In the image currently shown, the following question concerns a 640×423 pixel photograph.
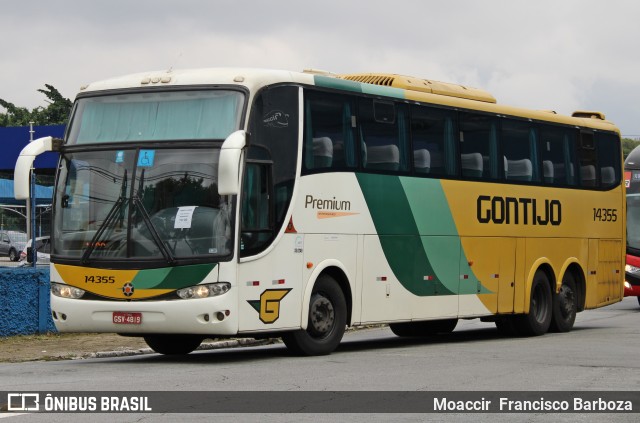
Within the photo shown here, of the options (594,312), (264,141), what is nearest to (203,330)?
(264,141)

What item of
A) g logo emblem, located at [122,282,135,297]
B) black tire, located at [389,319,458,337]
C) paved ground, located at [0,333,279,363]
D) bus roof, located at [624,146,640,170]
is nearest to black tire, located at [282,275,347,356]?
g logo emblem, located at [122,282,135,297]

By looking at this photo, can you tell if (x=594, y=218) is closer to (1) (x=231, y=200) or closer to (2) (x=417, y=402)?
(1) (x=231, y=200)

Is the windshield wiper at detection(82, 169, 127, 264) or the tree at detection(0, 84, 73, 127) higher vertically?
the tree at detection(0, 84, 73, 127)

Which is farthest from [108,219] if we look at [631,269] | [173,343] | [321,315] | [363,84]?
[631,269]

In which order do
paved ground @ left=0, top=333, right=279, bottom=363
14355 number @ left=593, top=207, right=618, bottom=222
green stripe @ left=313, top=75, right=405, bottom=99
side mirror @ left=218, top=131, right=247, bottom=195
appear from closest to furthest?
1. side mirror @ left=218, top=131, right=247, bottom=195
2. green stripe @ left=313, top=75, right=405, bottom=99
3. paved ground @ left=0, top=333, right=279, bottom=363
4. 14355 number @ left=593, top=207, right=618, bottom=222

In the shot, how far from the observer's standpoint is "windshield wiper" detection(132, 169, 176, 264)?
15055mm

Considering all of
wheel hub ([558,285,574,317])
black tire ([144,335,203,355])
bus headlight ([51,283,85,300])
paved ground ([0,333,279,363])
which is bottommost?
paved ground ([0,333,279,363])

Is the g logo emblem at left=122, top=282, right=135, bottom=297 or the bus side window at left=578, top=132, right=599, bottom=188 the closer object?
the g logo emblem at left=122, top=282, right=135, bottom=297

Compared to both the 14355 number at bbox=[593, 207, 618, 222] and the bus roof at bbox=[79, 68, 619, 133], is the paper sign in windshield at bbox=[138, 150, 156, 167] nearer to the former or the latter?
the bus roof at bbox=[79, 68, 619, 133]

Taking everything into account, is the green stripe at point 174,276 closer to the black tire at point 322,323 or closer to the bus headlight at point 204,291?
the bus headlight at point 204,291

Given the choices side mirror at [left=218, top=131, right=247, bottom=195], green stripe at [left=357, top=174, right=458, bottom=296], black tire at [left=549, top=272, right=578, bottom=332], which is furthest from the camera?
black tire at [left=549, top=272, right=578, bottom=332]

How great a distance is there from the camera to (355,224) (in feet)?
57.6

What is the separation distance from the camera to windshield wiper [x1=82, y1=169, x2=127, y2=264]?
1539cm

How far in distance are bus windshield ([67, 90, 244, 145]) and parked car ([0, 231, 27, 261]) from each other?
35.3 m
